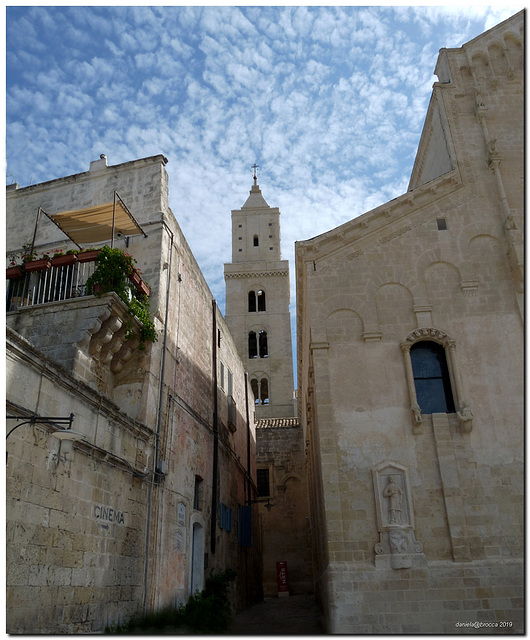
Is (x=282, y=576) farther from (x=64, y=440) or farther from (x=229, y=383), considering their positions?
(x=64, y=440)

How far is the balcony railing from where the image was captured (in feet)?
39.2

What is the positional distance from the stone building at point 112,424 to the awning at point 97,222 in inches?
1.7

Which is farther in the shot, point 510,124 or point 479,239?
point 510,124

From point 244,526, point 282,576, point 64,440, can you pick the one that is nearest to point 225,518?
point 244,526

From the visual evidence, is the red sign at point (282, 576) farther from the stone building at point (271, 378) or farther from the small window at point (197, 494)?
the small window at point (197, 494)

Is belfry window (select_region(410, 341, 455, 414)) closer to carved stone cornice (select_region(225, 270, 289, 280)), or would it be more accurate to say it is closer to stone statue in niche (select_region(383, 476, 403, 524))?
stone statue in niche (select_region(383, 476, 403, 524))

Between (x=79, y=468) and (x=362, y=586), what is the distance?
21.0 ft

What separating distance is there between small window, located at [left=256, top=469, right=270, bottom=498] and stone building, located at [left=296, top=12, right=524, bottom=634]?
16017mm

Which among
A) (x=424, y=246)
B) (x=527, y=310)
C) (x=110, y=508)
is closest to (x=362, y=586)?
(x=110, y=508)

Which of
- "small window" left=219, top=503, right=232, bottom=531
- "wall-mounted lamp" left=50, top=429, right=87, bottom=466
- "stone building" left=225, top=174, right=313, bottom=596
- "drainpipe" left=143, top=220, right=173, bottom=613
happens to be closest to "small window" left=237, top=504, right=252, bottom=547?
"small window" left=219, top=503, right=232, bottom=531

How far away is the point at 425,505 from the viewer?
39.0 feet

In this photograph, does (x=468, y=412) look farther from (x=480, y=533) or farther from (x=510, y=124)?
(x=510, y=124)

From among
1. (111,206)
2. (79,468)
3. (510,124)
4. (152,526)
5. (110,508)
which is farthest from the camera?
(510,124)

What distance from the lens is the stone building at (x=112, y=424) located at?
775 centimetres
